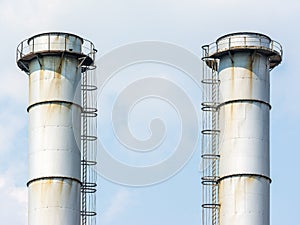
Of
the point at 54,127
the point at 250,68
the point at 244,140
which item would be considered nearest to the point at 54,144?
the point at 54,127

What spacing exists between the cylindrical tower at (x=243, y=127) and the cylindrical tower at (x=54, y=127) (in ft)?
25.3

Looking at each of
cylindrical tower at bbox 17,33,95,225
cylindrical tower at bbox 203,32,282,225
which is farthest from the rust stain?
cylindrical tower at bbox 17,33,95,225

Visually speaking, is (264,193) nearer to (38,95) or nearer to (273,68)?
(273,68)

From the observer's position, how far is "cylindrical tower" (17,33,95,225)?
205 feet

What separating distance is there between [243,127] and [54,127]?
10092mm

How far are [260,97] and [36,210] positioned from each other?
44.4ft

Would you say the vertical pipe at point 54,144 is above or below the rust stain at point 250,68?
below

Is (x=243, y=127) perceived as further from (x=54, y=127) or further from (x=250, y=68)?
(x=54, y=127)

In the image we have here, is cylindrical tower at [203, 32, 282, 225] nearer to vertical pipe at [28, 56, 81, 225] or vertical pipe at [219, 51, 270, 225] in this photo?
vertical pipe at [219, 51, 270, 225]

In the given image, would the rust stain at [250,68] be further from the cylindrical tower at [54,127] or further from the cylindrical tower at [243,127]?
the cylindrical tower at [54,127]

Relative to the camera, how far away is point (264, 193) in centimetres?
6384

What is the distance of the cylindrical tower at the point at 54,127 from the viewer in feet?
205

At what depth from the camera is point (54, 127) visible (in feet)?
208

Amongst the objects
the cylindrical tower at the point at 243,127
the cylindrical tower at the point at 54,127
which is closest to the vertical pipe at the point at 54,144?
the cylindrical tower at the point at 54,127
